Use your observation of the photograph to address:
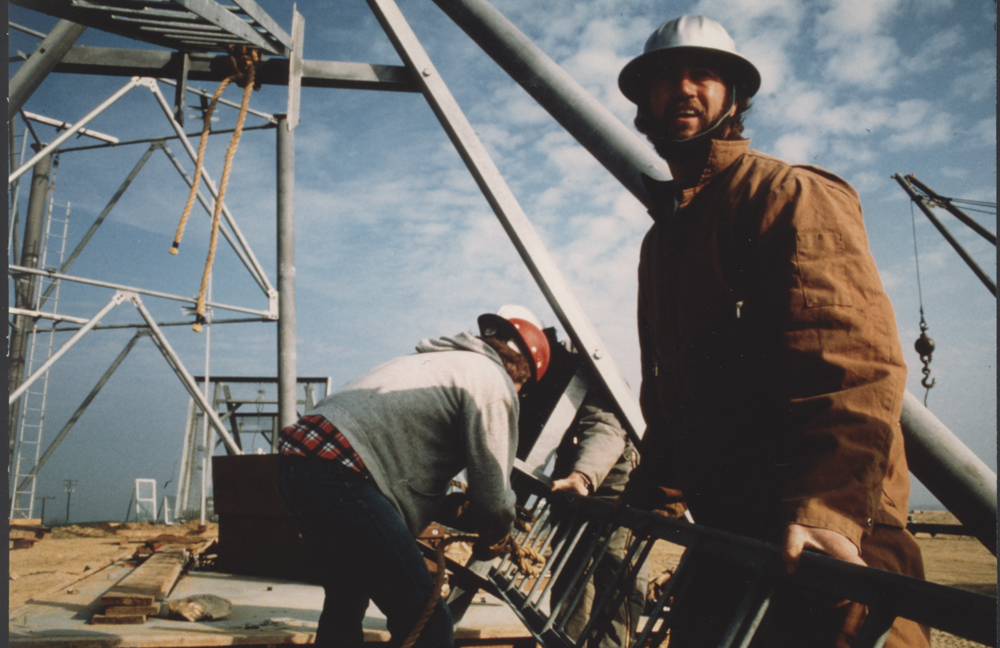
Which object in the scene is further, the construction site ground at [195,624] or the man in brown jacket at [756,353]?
the construction site ground at [195,624]

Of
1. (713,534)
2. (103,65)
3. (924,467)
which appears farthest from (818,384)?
(103,65)

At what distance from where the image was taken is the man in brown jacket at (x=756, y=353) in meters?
1.20

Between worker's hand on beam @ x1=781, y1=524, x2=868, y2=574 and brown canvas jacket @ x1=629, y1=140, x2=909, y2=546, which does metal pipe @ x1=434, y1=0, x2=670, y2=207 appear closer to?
brown canvas jacket @ x1=629, y1=140, x2=909, y2=546

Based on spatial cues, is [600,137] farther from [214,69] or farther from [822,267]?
Answer: [214,69]

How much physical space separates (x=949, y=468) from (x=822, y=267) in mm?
747

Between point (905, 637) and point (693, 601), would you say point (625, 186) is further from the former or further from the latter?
point (905, 637)

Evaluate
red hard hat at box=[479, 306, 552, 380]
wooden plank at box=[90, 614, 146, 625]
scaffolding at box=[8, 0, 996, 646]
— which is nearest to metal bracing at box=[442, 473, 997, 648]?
scaffolding at box=[8, 0, 996, 646]

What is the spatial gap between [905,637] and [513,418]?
1514mm

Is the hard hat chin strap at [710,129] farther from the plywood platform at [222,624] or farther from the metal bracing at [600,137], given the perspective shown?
the plywood platform at [222,624]

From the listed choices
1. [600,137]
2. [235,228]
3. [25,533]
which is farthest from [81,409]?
[600,137]

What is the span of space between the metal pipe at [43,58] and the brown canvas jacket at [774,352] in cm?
413

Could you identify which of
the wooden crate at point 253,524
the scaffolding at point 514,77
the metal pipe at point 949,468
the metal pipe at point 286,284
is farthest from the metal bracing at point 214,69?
the metal pipe at point 949,468

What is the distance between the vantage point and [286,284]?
6141 mm

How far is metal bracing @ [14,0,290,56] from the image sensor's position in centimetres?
360
